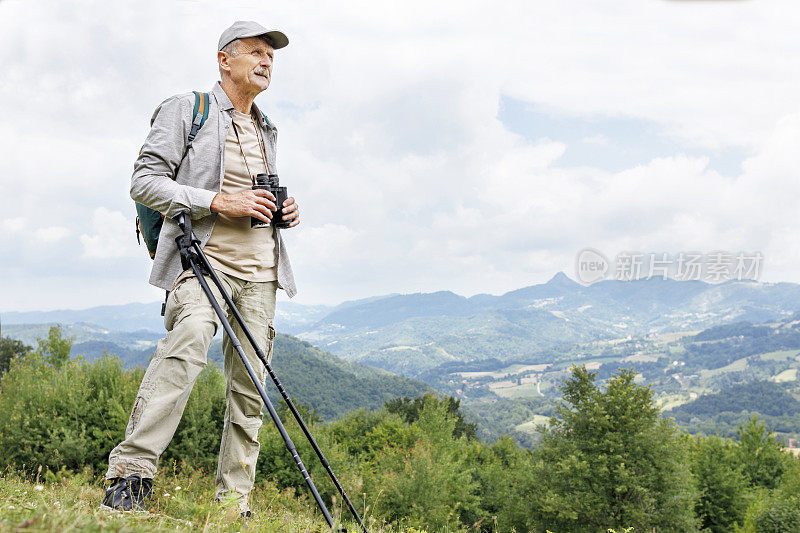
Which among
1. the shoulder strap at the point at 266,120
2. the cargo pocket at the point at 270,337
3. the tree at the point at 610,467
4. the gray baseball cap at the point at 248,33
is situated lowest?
the tree at the point at 610,467

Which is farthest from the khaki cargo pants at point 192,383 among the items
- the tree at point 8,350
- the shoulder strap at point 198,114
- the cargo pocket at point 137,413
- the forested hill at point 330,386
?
the forested hill at point 330,386

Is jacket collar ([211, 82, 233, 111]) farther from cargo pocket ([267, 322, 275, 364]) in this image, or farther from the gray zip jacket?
cargo pocket ([267, 322, 275, 364])

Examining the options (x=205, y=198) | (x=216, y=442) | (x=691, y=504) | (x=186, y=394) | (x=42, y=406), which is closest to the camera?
(x=186, y=394)

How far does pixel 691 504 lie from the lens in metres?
20.9

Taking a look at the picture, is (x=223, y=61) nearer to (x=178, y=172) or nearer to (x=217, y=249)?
(x=178, y=172)

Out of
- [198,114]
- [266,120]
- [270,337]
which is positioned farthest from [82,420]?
[198,114]

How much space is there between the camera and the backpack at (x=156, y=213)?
371 centimetres

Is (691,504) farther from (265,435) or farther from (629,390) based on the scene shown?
(265,435)

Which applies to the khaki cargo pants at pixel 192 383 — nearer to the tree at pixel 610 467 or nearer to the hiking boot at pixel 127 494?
the hiking boot at pixel 127 494

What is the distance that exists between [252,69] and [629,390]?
21573mm

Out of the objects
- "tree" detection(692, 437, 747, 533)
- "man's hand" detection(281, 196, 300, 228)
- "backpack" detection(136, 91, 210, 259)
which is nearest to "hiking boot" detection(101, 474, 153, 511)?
"backpack" detection(136, 91, 210, 259)

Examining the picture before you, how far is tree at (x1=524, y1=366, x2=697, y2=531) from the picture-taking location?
65.4ft

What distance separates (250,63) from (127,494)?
2.73m

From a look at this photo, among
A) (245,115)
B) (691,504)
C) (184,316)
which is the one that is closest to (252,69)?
(245,115)
